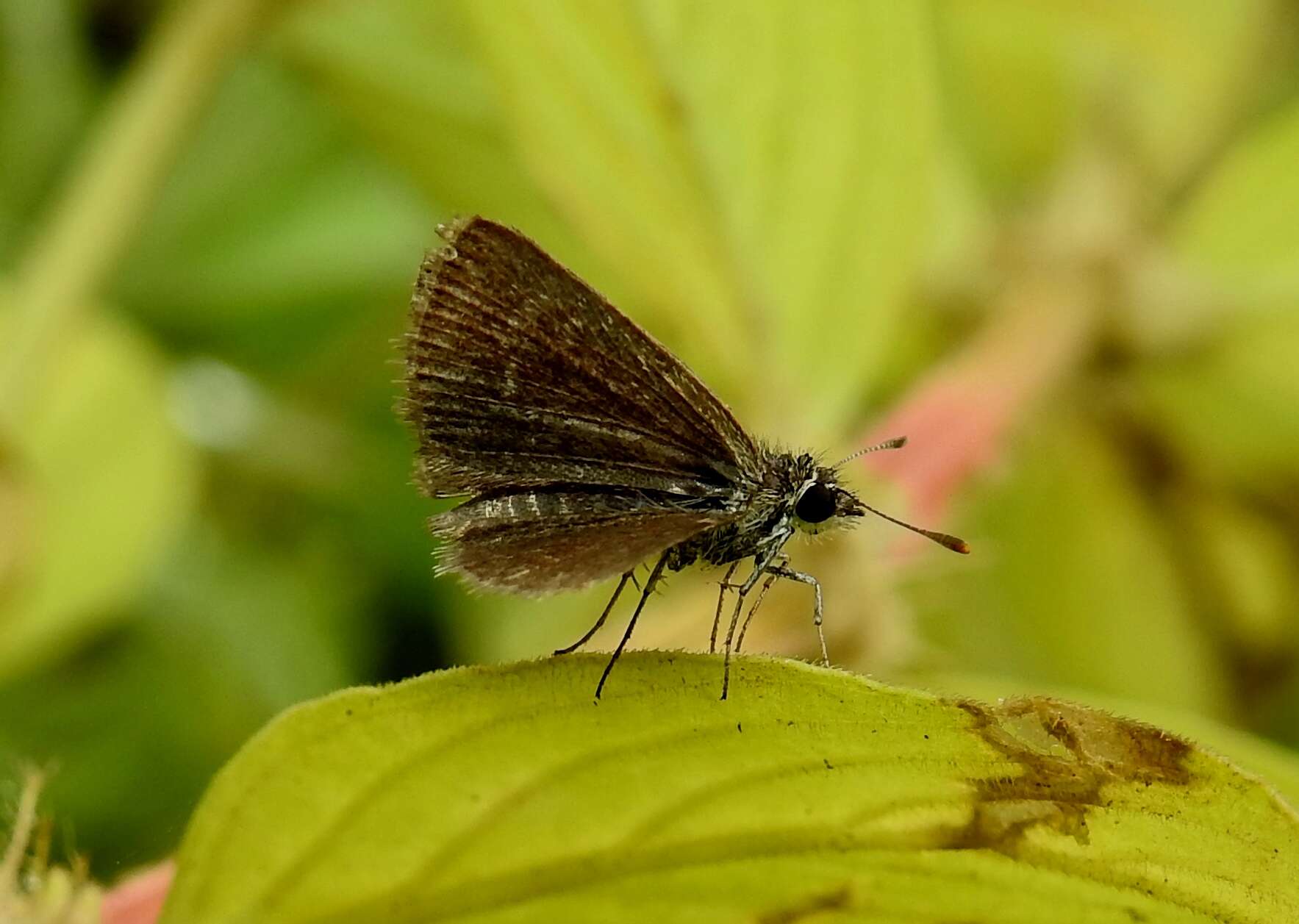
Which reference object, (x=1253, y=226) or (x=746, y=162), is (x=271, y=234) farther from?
(x=1253, y=226)

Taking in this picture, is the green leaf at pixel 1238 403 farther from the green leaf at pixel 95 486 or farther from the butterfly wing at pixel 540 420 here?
the green leaf at pixel 95 486

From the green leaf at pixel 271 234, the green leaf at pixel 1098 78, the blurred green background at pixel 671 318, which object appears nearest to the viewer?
the blurred green background at pixel 671 318

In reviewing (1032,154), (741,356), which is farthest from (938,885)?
(1032,154)

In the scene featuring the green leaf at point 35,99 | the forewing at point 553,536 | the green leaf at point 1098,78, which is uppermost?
the green leaf at point 35,99

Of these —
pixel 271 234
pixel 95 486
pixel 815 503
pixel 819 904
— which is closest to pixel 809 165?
pixel 815 503

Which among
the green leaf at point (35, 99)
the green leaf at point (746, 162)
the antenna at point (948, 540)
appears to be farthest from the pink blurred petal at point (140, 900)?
the green leaf at point (35, 99)

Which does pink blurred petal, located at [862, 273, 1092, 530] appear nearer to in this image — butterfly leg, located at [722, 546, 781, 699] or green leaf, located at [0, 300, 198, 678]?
butterfly leg, located at [722, 546, 781, 699]

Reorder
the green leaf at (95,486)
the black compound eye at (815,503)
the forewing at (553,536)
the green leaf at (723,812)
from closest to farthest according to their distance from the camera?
the green leaf at (723,812)
the forewing at (553,536)
the black compound eye at (815,503)
the green leaf at (95,486)
